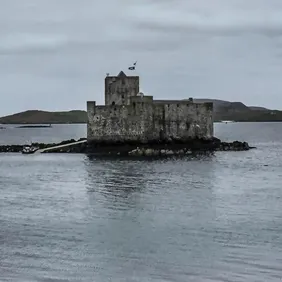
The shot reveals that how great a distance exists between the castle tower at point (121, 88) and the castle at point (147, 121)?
1002mm

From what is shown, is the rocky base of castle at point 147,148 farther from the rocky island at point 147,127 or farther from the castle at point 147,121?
the castle at point 147,121

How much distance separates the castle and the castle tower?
1.00m

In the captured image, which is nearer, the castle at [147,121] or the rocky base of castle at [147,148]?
the rocky base of castle at [147,148]

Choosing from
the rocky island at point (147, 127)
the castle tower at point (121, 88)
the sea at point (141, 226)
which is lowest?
the sea at point (141, 226)

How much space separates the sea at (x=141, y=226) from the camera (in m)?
11.2

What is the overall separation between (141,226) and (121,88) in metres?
25.6

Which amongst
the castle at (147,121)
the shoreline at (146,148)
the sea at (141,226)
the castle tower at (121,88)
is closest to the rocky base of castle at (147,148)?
the shoreline at (146,148)

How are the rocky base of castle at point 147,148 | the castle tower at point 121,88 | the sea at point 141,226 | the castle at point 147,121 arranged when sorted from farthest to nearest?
the castle tower at point 121,88 → the castle at point 147,121 → the rocky base of castle at point 147,148 → the sea at point 141,226

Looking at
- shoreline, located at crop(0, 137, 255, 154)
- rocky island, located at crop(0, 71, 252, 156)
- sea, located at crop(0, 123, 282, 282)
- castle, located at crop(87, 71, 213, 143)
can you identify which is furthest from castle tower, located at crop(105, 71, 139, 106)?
sea, located at crop(0, 123, 282, 282)

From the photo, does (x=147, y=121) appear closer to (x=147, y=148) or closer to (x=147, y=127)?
(x=147, y=127)

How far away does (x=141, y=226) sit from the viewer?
14977 millimetres

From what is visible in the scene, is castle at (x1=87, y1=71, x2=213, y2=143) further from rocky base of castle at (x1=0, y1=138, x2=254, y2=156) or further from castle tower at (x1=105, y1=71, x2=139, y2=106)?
castle tower at (x1=105, y1=71, x2=139, y2=106)

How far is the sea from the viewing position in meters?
11.2

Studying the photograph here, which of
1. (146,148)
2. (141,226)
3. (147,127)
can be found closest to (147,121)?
(147,127)
